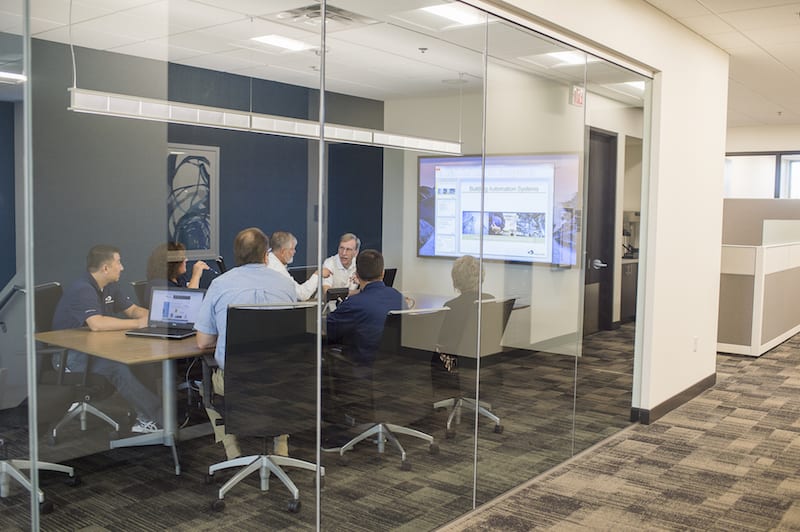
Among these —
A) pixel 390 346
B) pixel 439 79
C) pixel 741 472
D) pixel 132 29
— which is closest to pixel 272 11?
pixel 132 29

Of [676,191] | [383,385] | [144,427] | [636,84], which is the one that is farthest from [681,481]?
[144,427]

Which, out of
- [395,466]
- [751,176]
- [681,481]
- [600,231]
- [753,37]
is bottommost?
[681,481]

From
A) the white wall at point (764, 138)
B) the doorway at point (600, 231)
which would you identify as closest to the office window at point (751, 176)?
the white wall at point (764, 138)

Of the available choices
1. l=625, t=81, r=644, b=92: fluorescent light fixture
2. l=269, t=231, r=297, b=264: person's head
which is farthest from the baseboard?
l=269, t=231, r=297, b=264: person's head

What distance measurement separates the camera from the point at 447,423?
138 inches

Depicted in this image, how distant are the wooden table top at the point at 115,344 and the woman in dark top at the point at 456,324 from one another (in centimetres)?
136

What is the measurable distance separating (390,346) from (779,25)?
3.94m

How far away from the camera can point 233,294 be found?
2508 mm

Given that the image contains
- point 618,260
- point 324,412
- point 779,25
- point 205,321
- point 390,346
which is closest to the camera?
point 205,321

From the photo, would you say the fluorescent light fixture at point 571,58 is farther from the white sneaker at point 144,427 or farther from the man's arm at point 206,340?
the white sneaker at point 144,427

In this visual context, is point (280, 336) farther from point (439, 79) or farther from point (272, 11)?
point (439, 79)

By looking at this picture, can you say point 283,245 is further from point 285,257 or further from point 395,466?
point 395,466

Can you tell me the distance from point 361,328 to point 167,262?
36.6 inches

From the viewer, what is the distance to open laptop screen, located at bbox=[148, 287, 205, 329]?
225 cm
